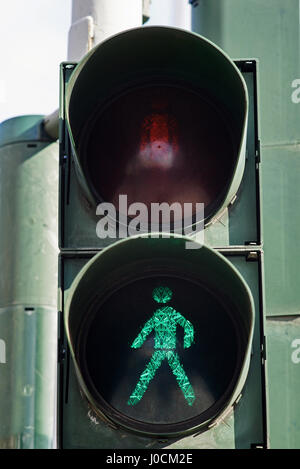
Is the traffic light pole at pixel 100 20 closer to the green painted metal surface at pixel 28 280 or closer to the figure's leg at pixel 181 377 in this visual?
the green painted metal surface at pixel 28 280

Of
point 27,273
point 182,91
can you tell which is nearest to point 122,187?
point 182,91

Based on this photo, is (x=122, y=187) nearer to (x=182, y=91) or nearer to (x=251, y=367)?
(x=182, y=91)

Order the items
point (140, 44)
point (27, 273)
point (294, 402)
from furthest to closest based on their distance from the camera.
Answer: point (27, 273) → point (294, 402) → point (140, 44)

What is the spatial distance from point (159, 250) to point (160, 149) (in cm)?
49

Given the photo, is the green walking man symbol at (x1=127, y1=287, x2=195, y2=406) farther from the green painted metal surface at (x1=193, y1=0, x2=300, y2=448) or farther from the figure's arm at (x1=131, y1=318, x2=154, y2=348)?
the green painted metal surface at (x1=193, y1=0, x2=300, y2=448)

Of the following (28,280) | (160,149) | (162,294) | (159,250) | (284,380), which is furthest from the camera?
(28,280)

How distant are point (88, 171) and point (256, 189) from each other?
63 centimetres

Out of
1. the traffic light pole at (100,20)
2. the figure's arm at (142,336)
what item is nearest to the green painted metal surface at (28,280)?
the traffic light pole at (100,20)

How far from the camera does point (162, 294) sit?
404 centimetres

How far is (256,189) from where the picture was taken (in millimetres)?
4230

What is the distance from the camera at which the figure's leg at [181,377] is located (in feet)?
12.8

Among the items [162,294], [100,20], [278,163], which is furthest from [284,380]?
[100,20]

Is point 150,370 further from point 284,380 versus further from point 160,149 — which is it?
point 284,380

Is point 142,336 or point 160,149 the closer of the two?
point 142,336
